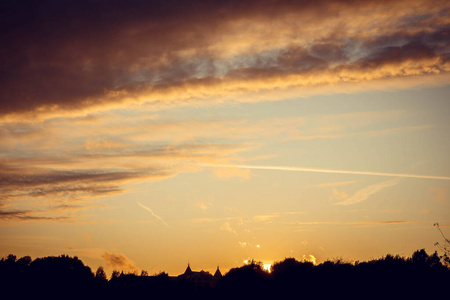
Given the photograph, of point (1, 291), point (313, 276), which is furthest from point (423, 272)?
point (1, 291)

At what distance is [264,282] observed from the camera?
351ft

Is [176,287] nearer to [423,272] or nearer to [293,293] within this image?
[293,293]

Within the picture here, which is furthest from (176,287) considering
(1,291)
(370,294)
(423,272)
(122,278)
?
(423,272)

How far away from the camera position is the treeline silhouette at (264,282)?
8094 cm

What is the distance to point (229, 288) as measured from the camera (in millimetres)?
109688

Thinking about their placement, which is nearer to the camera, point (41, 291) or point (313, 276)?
point (313, 276)

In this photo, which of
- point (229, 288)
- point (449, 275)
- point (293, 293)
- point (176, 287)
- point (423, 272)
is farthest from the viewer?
point (176, 287)

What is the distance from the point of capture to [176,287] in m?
119

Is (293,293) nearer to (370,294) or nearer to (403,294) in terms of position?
(370,294)

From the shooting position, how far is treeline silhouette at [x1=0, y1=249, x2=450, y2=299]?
80938 mm

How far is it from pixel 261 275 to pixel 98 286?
47.0m

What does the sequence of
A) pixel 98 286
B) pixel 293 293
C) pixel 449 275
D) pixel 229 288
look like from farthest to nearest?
pixel 98 286 → pixel 229 288 → pixel 293 293 → pixel 449 275

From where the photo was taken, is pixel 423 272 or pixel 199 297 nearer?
pixel 423 272

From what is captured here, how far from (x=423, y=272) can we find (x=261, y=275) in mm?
41485
